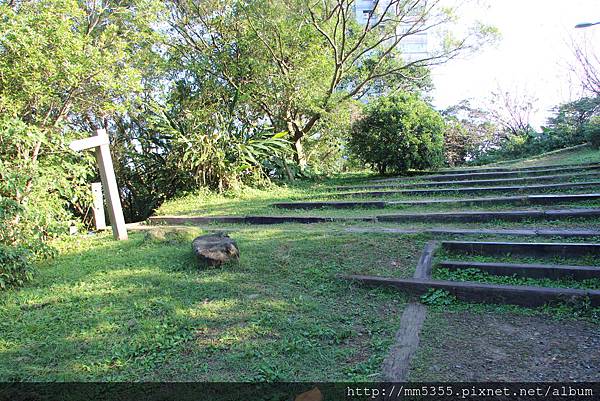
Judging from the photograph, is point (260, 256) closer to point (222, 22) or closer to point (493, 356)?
point (493, 356)

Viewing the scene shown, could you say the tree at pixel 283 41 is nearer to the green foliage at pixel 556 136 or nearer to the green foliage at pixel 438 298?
the green foliage at pixel 556 136

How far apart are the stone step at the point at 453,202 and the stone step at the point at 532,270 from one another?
109 inches

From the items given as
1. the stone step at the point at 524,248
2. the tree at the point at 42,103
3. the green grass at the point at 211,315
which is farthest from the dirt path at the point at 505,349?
the tree at the point at 42,103

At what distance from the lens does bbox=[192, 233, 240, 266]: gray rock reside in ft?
14.2

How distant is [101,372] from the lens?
2594 mm

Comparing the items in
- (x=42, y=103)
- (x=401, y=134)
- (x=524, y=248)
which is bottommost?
(x=524, y=248)

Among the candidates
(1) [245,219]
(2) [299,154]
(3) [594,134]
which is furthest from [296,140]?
(3) [594,134]

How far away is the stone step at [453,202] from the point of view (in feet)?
19.3

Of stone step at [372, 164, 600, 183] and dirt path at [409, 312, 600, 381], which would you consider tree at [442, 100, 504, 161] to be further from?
dirt path at [409, 312, 600, 381]

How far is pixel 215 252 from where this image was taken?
4371mm

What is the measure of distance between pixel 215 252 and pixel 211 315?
114cm

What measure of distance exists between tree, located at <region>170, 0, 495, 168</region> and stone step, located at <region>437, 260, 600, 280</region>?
7499mm

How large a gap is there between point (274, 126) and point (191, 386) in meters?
10.5

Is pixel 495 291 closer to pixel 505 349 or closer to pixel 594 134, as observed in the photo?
pixel 505 349
